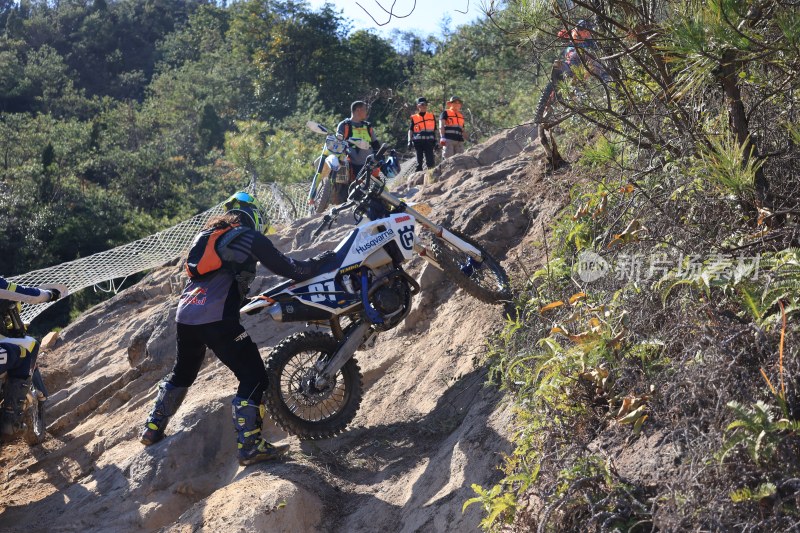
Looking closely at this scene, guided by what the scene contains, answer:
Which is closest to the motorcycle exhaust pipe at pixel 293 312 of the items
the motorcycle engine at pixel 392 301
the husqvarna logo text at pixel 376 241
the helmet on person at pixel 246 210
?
the motorcycle engine at pixel 392 301

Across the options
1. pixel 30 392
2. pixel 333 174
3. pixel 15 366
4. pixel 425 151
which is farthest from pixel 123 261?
pixel 15 366

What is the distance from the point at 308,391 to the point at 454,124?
27.6 feet

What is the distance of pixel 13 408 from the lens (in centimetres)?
638

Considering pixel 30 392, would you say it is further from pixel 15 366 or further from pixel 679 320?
pixel 679 320

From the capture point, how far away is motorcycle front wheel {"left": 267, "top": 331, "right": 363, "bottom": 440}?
5.71 metres

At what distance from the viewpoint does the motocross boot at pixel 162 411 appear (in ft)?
19.5

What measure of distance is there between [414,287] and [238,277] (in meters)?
1.35

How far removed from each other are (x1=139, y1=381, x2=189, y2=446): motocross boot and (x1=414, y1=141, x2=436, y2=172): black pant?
28.1 feet

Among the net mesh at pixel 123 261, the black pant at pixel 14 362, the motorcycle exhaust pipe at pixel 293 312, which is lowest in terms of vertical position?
the motorcycle exhaust pipe at pixel 293 312

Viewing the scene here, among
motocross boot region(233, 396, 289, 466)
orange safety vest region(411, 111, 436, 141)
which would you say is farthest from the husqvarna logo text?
orange safety vest region(411, 111, 436, 141)

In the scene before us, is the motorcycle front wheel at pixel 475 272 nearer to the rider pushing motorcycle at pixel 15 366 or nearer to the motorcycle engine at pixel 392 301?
the motorcycle engine at pixel 392 301

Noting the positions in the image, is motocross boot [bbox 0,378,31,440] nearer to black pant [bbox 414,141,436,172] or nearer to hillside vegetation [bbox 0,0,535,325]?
hillside vegetation [bbox 0,0,535,325]

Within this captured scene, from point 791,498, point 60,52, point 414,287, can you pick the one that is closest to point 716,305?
point 791,498

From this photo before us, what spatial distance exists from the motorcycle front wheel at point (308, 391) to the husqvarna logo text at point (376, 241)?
644 mm
